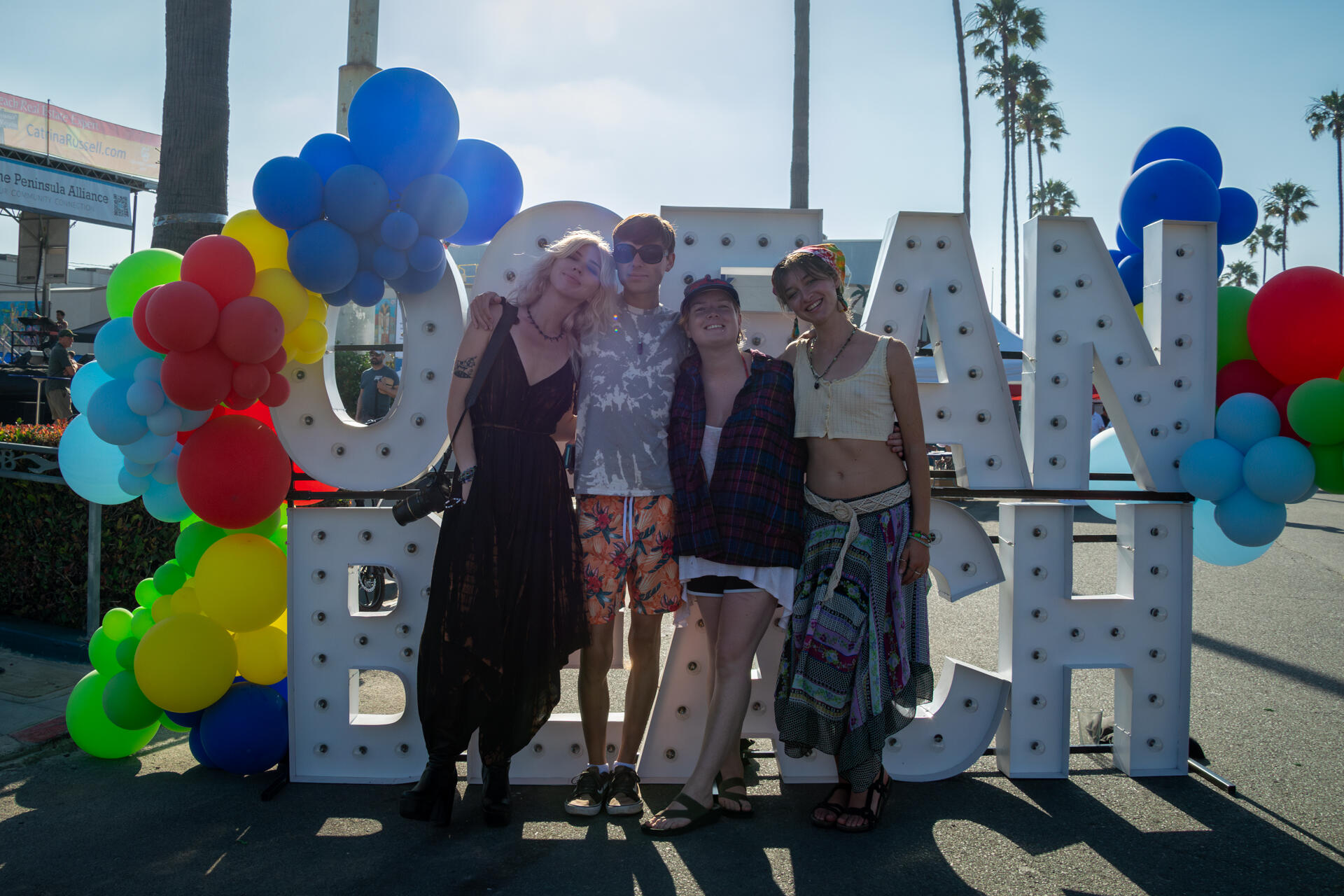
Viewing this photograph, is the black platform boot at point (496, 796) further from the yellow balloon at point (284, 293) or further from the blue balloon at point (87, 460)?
the blue balloon at point (87, 460)

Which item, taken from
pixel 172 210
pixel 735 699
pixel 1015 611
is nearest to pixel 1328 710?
pixel 1015 611

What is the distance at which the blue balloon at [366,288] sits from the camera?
133 inches

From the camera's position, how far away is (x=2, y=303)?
1270 inches

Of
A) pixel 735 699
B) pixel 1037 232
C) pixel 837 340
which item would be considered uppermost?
pixel 1037 232

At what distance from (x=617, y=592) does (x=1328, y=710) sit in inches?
154

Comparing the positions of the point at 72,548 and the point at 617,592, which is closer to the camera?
the point at 617,592

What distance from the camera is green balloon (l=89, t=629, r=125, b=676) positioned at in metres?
3.59

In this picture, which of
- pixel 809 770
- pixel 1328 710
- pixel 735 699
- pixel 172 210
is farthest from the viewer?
pixel 172 210

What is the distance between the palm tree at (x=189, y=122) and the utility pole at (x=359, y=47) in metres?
1.83

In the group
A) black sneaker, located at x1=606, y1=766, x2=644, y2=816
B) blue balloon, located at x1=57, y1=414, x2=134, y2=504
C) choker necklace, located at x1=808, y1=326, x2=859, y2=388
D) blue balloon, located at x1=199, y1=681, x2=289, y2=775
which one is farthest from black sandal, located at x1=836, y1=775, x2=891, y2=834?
blue balloon, located at x1=57, y1=414, x2=134, y2=504

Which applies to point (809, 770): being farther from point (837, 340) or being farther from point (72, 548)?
point (72, 548)

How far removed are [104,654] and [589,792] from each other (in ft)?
7.32

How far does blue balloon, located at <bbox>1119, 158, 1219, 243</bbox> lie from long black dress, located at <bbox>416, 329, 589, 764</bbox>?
286 cm

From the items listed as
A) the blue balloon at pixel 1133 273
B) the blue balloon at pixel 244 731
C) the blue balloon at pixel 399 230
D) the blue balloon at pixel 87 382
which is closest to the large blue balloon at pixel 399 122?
the blue balloon at pixel 399 230
